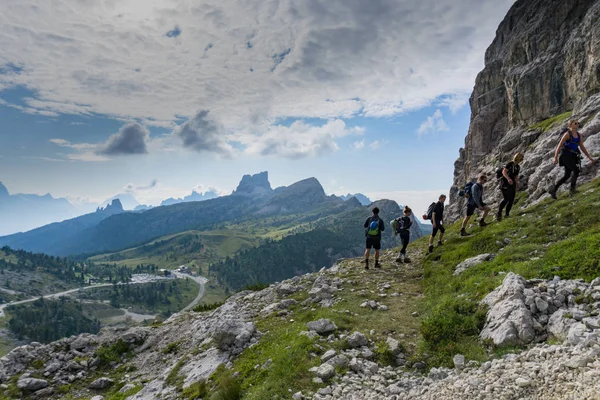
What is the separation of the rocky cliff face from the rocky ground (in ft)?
66.8

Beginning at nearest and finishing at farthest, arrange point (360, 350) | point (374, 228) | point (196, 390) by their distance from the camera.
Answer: point (360, 350), point (196, 390), point (374, 228)

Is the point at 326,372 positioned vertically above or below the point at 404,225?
below

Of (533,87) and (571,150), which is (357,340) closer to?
(571,150)

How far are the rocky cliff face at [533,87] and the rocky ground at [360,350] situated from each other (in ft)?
66.8

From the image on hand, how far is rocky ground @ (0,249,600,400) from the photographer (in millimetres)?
7441

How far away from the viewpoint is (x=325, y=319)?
45.9ft

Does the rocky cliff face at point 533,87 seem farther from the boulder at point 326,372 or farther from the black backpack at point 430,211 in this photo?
the boulder at point 326,372

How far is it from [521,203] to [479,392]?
27297 mm

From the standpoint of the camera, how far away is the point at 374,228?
74.3 feet

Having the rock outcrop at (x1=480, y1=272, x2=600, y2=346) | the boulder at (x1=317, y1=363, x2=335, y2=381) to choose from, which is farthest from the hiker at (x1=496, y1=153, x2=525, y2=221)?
the boulder at (x1=317, y1=363, x2=335, y2=381)

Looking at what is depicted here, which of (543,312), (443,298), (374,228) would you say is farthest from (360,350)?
(374,228)

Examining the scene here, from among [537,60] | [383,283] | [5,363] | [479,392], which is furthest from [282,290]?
[537,60]

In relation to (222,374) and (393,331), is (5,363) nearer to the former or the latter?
(222,374)

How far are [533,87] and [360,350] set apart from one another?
98.5m
